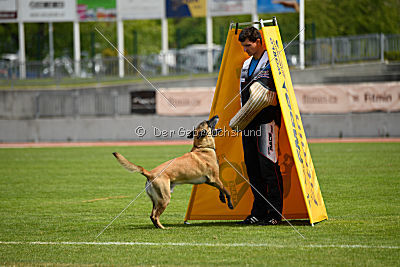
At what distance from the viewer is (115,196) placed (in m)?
11.9

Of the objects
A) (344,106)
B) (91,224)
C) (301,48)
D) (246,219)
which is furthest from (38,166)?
(301,48)

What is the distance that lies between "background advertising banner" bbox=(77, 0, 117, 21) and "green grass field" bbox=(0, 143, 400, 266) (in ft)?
74.9

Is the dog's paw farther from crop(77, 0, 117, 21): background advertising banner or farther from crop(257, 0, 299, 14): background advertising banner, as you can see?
crop(77, 0, 117, 21): background advertising banner

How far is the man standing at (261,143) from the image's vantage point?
820 centimetres

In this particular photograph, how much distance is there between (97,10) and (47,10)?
10.3 ft

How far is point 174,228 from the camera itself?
27.4 feet

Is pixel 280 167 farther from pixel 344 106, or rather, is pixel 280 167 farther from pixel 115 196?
pixel 344 106

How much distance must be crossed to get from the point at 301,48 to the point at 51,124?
11935mm

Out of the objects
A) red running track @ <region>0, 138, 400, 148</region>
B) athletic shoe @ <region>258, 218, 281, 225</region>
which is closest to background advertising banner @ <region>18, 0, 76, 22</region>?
red running track @ <region>0, 138, 400, 148</region>

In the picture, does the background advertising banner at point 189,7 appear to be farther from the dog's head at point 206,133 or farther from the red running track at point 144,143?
the dog's head at point 206,133

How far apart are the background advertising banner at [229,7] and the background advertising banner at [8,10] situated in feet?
39.2

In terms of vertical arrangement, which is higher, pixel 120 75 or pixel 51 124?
pixel 120 75

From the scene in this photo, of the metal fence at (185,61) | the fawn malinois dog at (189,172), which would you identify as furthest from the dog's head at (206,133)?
the metal fence at (185,61)

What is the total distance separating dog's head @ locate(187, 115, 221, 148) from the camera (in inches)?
323
